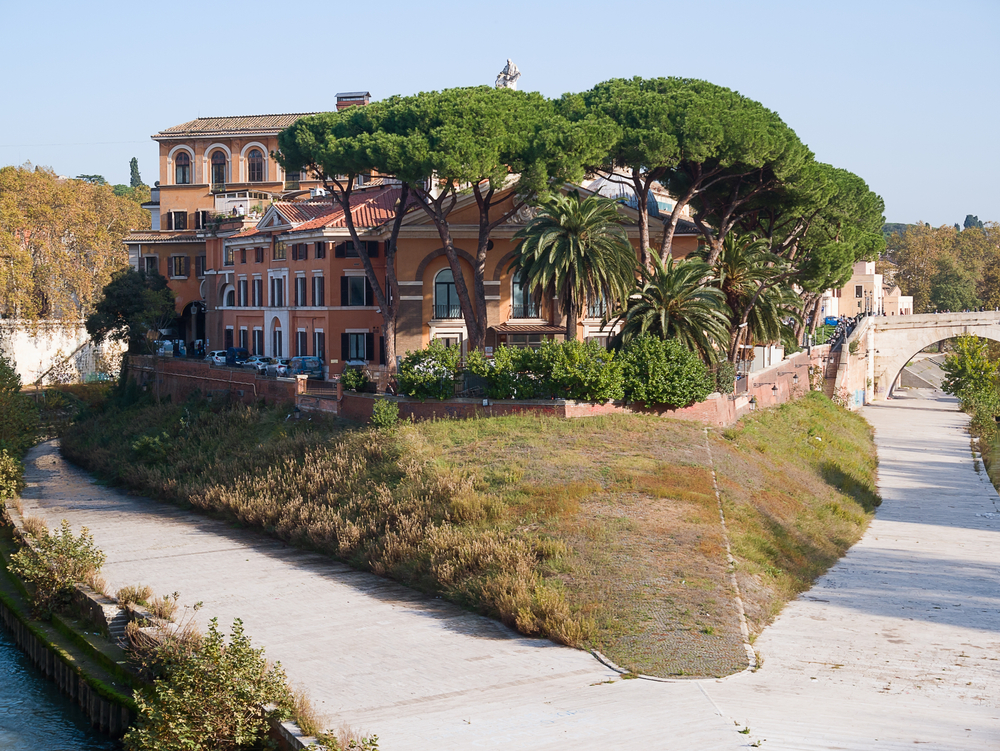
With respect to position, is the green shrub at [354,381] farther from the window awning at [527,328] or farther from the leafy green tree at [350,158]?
the window awning at [527,328]

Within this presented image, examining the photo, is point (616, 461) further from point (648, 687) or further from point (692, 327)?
point (648, 687)

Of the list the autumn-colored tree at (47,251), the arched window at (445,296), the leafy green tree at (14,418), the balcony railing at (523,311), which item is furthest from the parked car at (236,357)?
the autumn-colored tree at (47,251)

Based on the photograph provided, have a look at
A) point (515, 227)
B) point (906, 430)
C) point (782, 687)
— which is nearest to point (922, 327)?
point (906, 430)

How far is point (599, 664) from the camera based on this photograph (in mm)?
20328

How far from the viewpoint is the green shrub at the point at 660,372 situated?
36469mm

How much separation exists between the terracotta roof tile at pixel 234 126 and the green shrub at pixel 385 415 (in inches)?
1686

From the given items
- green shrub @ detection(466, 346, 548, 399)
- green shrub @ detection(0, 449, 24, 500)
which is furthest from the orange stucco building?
green shrub @ detection(0, 449, 24, 500)

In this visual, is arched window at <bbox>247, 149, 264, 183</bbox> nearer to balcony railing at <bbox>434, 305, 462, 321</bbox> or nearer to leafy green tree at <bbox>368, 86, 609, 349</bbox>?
balcony railing at <bbox>434, 305, 462, 321</bbox>

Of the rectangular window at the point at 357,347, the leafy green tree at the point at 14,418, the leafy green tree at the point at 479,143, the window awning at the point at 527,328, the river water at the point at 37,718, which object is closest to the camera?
the river water at the point at 37,718

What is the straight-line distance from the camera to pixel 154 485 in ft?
136

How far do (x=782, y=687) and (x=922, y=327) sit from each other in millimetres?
75068

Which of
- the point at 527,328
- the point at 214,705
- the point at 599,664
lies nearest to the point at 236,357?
the point at 527,328

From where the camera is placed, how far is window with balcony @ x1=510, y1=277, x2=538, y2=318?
47250 millimetres

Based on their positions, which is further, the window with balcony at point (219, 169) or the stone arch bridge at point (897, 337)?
the stone arch bridge at point (897, 337)
